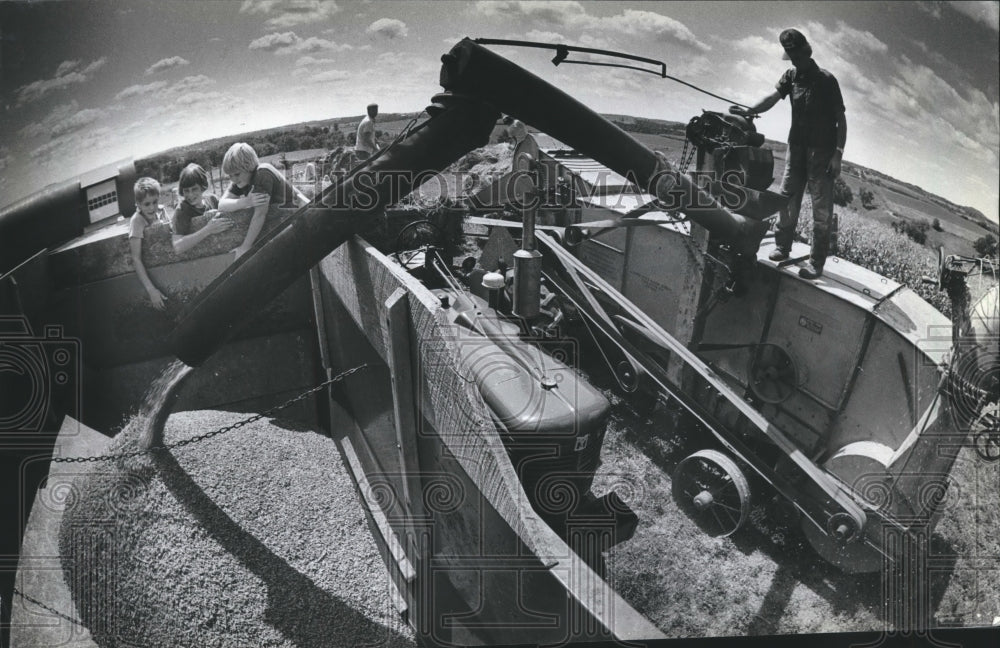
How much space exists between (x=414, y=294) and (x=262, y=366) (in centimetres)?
180

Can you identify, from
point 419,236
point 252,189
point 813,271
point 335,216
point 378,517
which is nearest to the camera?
point 335,216

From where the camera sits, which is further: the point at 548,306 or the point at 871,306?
the point at 548,306

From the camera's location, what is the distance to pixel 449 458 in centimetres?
294

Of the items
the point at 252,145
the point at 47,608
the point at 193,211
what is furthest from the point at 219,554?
the point at 252,145

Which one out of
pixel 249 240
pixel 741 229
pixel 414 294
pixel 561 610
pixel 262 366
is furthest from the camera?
pixel 262 366

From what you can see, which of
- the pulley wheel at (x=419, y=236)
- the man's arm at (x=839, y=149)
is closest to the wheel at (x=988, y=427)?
the man's arm at (x=839, y=149)

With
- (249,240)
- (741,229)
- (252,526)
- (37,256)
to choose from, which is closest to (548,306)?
(741,229)

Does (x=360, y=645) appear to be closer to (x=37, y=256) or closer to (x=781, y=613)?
(x=781, y=613)

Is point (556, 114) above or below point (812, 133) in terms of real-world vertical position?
above

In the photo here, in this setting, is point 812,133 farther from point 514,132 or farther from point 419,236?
point 419,236

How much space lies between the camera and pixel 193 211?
10.6 ft

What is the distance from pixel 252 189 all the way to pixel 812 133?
10.8ft

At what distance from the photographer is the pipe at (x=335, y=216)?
107 inches

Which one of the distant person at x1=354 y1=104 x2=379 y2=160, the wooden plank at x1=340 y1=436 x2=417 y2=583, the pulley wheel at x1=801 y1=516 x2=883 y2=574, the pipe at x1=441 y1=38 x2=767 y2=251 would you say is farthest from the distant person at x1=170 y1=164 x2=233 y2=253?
the pulley wheel at x1=801 y1=516 x2=883 y2=574
